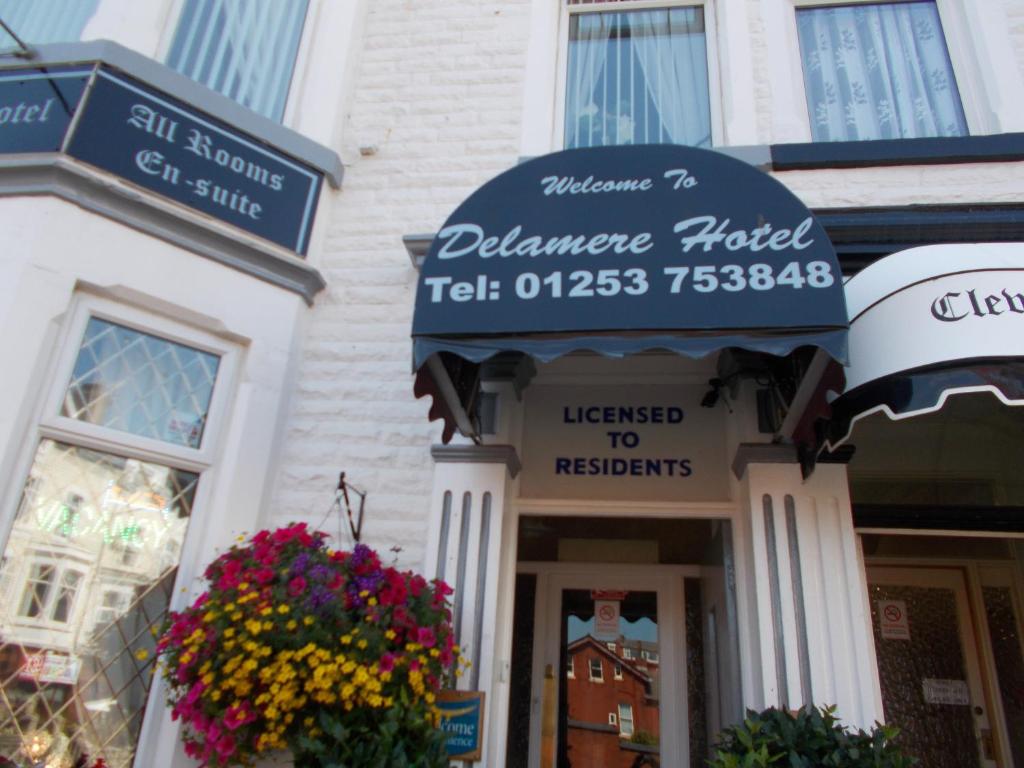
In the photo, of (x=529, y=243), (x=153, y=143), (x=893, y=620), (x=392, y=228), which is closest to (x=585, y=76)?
(x=392, y=228)

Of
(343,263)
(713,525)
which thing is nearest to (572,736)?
(713,525)

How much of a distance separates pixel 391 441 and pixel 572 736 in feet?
9.14

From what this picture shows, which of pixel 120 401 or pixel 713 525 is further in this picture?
pixel 713 525

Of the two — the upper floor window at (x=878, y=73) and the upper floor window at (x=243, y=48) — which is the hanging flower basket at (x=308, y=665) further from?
the upper floor window at (x=878, y=73)

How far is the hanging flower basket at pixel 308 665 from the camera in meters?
3.10

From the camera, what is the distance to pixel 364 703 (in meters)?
3.17

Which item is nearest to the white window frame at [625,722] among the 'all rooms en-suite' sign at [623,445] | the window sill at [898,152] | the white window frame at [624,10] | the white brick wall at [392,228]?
the 'all rooms en-suite' sign at [623,445]

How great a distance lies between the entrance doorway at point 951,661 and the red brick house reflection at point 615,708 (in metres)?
1.59

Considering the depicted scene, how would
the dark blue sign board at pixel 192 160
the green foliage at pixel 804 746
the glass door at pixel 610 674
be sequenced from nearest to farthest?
the green foliage at pixel 804 746 → the dark blue sign board at pixel 192 160 → the glass door at pixel 610 674

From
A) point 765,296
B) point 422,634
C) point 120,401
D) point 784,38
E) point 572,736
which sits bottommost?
point 572,736

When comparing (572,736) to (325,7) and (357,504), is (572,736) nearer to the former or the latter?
(357,504)

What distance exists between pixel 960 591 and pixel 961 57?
12.5 ft

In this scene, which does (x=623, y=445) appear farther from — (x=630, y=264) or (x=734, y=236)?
(x=734, y=236)

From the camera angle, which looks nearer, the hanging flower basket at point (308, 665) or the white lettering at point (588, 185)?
the hanging flower basket at point (308, 665)
